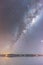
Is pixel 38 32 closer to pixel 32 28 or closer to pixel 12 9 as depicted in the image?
pixel 32 28

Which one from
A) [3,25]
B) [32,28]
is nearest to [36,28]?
[32,28]

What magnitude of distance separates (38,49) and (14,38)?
24 cm

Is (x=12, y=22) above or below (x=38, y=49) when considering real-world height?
above

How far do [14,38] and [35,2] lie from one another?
1.22 ft

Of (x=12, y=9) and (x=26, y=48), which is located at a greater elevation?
(x=12, y=9)

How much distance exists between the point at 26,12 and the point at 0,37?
1.06ft

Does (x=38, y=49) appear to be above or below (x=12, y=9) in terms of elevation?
below

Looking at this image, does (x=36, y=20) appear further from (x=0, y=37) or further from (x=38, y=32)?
(x=0, y=37)

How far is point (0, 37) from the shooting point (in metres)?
4.07

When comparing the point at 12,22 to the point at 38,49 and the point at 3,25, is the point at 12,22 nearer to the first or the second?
the point at 3,25

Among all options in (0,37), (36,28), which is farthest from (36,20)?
(0,37)

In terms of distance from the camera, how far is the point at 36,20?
404 cm

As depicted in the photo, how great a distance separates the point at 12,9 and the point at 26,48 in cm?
37

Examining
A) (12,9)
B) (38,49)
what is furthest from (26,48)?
(12,9)
